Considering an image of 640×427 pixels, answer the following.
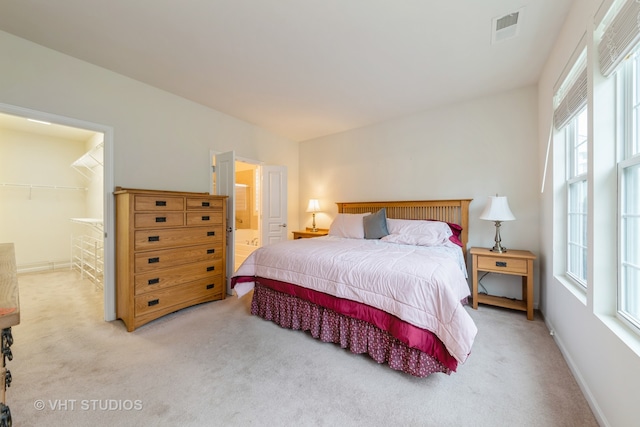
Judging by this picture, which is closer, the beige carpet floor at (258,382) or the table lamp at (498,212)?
the beige carpet floor at (258,382)

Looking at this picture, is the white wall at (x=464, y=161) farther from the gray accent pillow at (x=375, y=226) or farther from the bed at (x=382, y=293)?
the gray accent pillow at (x=375, y=226)

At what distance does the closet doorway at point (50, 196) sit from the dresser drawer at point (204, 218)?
217cm

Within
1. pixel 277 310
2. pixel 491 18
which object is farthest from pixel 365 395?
pixel 491 18

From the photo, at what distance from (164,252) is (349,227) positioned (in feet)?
7.43

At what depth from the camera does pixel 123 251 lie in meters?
2.50

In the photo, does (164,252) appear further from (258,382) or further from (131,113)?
(258,382)

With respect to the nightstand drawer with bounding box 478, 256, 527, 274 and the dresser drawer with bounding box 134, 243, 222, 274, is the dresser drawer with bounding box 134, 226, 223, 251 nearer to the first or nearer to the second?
the dresser drawer with bounding box 134, 243, 222, 274

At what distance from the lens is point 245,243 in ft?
19.2

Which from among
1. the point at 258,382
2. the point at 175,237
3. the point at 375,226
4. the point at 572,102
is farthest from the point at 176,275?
the point at 572,102

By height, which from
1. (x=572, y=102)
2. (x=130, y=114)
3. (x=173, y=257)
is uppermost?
(x=130, y=114)

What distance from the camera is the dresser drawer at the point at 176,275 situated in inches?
97.6

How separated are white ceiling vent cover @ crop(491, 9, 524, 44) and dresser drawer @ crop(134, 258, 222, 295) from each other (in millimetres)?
3591

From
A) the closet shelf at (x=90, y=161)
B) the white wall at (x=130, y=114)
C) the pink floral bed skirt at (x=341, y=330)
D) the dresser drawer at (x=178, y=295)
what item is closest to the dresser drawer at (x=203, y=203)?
the white wall at (x=130, y=114)

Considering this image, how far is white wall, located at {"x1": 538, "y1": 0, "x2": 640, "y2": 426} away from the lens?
1152 mm
